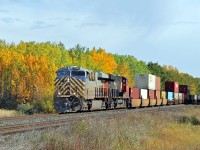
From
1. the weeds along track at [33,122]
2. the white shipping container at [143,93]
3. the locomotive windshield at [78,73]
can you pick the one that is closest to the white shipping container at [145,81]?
the white shipping container at [143,93]

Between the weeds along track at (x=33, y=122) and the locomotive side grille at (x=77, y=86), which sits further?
the locomotive side grille at (x=77, y=86)

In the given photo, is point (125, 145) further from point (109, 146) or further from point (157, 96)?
point (157, 96)

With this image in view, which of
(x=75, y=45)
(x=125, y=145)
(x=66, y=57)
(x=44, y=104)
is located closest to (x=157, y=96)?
(x=44, y=104)

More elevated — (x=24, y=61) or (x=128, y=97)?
(x=24, y=61)

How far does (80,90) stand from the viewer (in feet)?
94.4

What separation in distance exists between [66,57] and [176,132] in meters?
65.4

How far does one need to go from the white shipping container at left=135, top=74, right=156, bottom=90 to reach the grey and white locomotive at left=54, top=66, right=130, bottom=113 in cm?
1846

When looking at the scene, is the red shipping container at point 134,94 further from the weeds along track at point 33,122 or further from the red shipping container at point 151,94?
the weeds along track at point 33,122

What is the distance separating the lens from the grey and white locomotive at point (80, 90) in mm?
28141

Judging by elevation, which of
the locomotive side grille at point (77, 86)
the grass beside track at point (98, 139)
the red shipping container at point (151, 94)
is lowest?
the grass beside track at point (98, 139)

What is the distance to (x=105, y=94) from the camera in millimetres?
33062

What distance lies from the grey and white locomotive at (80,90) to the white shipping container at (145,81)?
18.5 meters

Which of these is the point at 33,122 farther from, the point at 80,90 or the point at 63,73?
the point at 63,73

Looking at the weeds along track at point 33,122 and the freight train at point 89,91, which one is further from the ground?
the freight train at point 89,91
